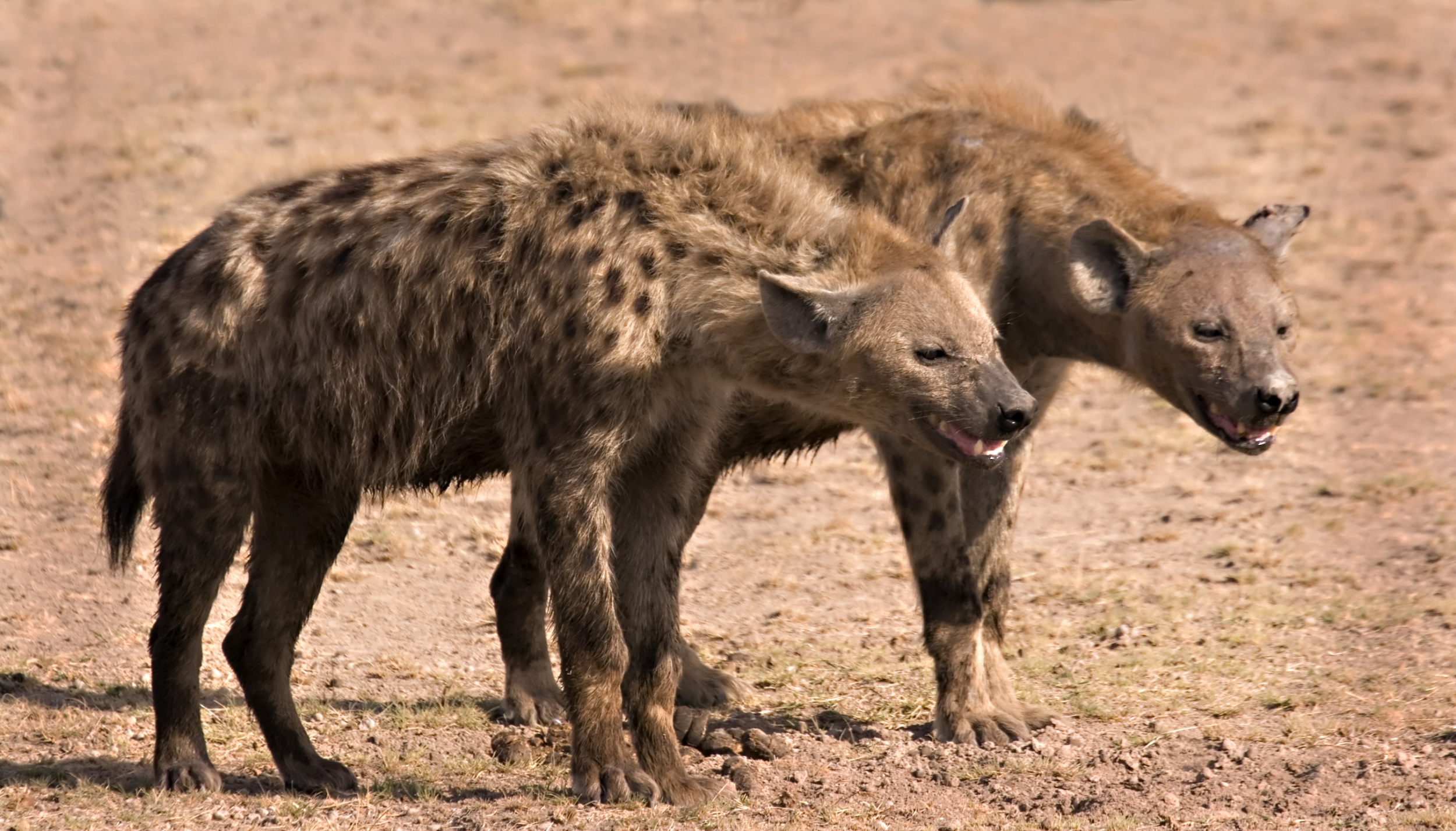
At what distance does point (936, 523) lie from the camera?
5.80m

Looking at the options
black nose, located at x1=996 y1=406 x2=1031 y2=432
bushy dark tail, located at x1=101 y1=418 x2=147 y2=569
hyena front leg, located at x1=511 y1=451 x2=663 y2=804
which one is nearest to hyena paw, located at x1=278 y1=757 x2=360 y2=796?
hyena front leg, located at x1=511 y1=451 x2=663 y2=804

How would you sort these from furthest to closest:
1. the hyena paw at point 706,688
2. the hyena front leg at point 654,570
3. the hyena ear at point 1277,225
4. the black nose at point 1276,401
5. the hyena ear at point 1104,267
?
the hyena paw at point 706,688, the hyena ear at point 1277,225, the hyena ear at point 1104,267, the black nose at point 1276,401, the hyena front leg at point 654,570

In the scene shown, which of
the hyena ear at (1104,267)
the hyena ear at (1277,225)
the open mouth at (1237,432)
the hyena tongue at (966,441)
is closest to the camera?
the hyena tongue at (966,441)

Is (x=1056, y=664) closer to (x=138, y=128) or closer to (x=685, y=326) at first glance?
(x=685, y=326)

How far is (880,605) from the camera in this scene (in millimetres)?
7336

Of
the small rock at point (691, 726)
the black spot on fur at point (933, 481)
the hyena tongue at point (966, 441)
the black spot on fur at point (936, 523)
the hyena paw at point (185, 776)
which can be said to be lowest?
the small rock at point (691, 726)

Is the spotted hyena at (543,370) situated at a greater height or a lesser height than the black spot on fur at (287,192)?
lesser

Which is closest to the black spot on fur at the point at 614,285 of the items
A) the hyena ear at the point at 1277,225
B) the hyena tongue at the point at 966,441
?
the hyena tongue at the point at 966,441

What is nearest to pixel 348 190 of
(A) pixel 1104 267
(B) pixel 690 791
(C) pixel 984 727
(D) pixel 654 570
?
(D) pixel 654 570

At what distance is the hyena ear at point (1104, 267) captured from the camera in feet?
18.8

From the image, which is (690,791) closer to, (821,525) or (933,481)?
(933,481)

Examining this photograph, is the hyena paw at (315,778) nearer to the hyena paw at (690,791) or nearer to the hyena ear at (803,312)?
the hyena paw at (690,791)

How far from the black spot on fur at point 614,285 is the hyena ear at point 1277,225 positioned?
7.19 ft

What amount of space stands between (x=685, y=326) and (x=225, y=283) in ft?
4.25
